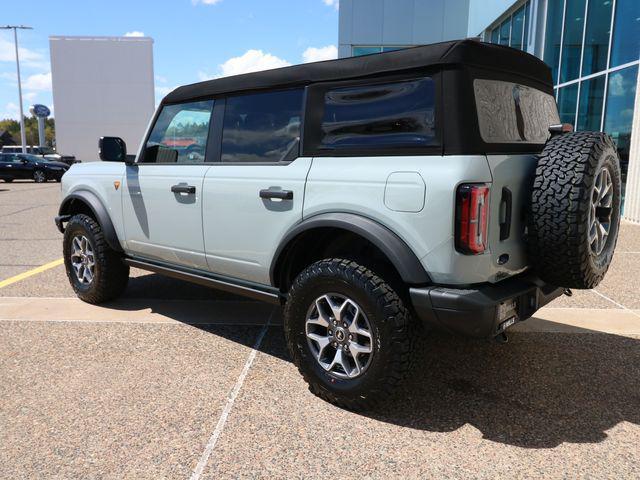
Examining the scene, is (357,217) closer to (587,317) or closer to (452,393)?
(452,393)

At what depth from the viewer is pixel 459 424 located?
2855 mm

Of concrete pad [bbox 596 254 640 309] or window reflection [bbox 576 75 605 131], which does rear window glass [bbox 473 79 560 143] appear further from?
window reflection [bbox 576 75 605 131]

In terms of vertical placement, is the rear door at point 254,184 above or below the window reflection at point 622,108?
below

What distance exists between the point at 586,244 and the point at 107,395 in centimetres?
277

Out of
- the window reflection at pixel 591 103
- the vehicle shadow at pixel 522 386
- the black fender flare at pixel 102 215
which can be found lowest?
the vehicle shadow at pixel 522 386

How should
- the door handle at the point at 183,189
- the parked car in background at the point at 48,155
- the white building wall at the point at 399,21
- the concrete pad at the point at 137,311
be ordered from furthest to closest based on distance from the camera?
the parked car in background at the point at 48,155 < the white building wall at the point at 399,21 < the concrete pad at the point at 137,311 < the door handle at the point at 183,189

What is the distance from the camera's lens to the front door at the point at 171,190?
384 cm

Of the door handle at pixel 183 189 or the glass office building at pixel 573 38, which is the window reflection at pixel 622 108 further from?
the door handle at pixel 183 189

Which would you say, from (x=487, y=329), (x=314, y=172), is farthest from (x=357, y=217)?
(x=487, y=329)

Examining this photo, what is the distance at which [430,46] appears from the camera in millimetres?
2729

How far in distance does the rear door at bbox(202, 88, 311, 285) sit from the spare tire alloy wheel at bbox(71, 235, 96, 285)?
164cm

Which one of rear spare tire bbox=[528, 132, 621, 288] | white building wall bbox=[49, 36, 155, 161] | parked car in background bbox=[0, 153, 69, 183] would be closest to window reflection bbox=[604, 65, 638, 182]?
rear spare tire bbox=[528, 132, 621, 288]

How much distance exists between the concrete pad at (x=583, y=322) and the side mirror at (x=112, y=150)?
347 cm

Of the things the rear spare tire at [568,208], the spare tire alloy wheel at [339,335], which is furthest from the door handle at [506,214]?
the spare tire alloy wheel at [339,335]
